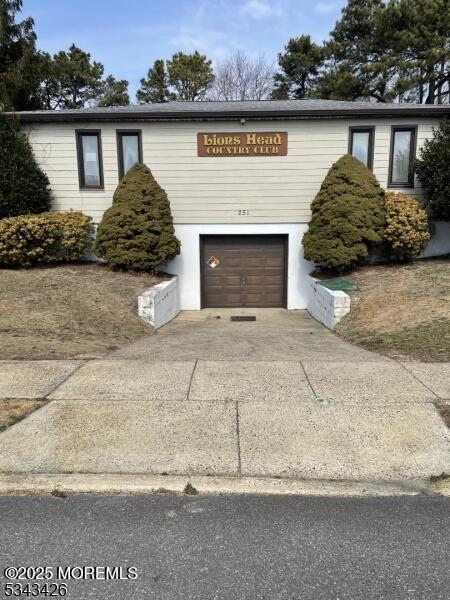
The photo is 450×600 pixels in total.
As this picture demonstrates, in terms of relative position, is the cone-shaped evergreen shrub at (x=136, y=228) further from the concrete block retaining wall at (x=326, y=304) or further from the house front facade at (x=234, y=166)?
the concrete block retaining wall at (x=326, y=304)

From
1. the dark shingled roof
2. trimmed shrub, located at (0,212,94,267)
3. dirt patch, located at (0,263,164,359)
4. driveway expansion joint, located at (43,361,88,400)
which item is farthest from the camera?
the dark shingled roof

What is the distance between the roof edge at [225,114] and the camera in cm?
1187

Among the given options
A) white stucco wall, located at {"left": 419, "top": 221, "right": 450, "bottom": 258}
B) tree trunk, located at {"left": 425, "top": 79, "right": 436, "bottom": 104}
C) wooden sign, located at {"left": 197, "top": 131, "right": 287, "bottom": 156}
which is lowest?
white stucco wall, located at {"left": 419, "top": 221, "right": 450, "bottom": 258}

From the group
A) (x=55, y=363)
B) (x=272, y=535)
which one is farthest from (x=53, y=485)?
(x=55, y=363)

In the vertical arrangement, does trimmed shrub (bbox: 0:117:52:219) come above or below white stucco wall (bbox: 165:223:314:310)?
above

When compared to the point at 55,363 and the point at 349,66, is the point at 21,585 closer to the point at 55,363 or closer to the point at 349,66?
the point at 55,363

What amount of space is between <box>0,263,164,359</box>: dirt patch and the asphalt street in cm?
363

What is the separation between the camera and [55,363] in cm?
584

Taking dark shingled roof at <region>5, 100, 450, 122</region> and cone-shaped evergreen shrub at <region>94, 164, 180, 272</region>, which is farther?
dark shingled roof at <region>5, 100, 450, 122</region>

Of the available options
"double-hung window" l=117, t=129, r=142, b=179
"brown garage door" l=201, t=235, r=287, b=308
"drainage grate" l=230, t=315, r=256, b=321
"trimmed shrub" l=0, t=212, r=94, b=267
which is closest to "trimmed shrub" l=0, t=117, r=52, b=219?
"trimmed shrub" l=0, t=212, r=94, b=267

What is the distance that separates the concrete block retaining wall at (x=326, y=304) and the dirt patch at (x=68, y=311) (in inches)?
157

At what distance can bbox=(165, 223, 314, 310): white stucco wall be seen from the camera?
41.8 feet

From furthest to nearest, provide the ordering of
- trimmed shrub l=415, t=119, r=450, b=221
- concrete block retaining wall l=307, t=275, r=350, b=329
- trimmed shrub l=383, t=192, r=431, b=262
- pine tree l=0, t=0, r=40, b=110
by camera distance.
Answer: pine tree l=0, t=0, r=40, b=110 < trimmed shrub l=383, t=192, r=431, b=262 < trimmed shrub l=415, t=119, r=450, b=221 < concrete block retaining wall l=307, t=275, r=350, b=329

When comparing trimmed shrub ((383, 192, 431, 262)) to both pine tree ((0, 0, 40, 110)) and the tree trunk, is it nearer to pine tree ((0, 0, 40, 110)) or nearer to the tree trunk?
pine tree ((0, 0, 40, 110))
